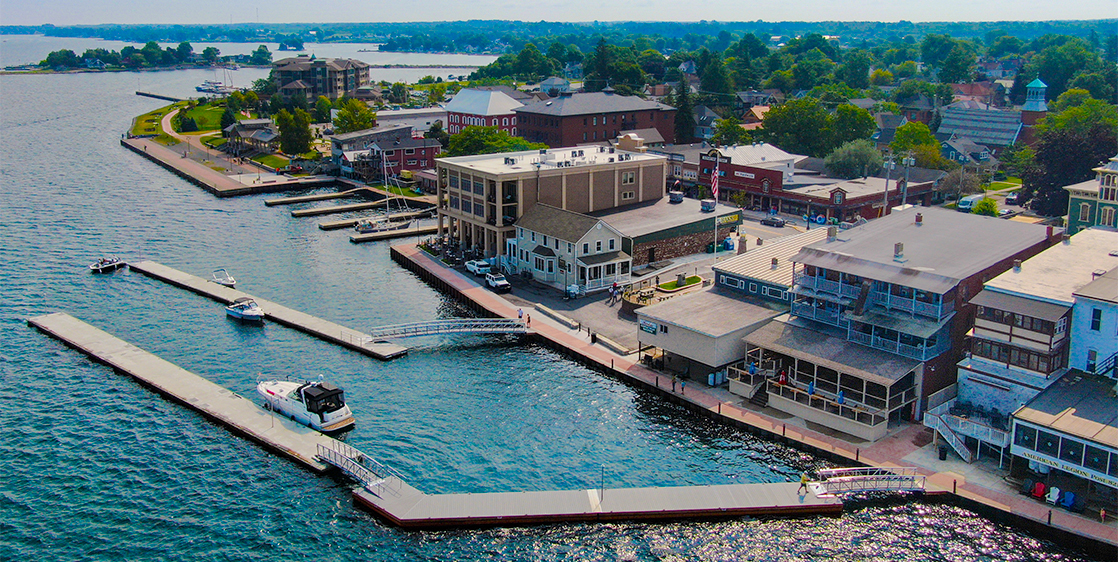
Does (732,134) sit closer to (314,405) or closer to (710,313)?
(710,313)

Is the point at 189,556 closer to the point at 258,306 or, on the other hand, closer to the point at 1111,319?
the point at 258,306

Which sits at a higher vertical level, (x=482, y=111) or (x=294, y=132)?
(x=482, y=111)

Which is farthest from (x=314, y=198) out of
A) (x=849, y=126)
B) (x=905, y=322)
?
(x=905, y=322)

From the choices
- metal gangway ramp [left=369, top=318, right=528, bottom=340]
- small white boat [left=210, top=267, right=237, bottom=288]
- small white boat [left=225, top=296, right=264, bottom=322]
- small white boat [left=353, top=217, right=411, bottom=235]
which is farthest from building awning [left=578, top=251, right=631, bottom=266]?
small white boat [left=353, top=217, right=411, bottom=235]

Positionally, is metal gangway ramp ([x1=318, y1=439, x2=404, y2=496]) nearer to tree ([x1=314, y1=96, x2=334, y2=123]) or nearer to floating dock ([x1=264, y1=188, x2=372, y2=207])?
floating dock ([x1=264, y1=188, x2=372, y2=207])

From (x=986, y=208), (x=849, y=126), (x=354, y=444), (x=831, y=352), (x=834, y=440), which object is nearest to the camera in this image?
Result: (x=834, y=440)

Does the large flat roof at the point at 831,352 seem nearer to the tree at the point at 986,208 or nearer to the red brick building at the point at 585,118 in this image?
the tree at the point at 986,208

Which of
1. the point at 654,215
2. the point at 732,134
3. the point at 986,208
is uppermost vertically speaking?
the point at 732,134

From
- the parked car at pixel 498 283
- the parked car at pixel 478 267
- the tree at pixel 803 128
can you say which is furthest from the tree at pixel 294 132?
the parked car at pixel 498 283
